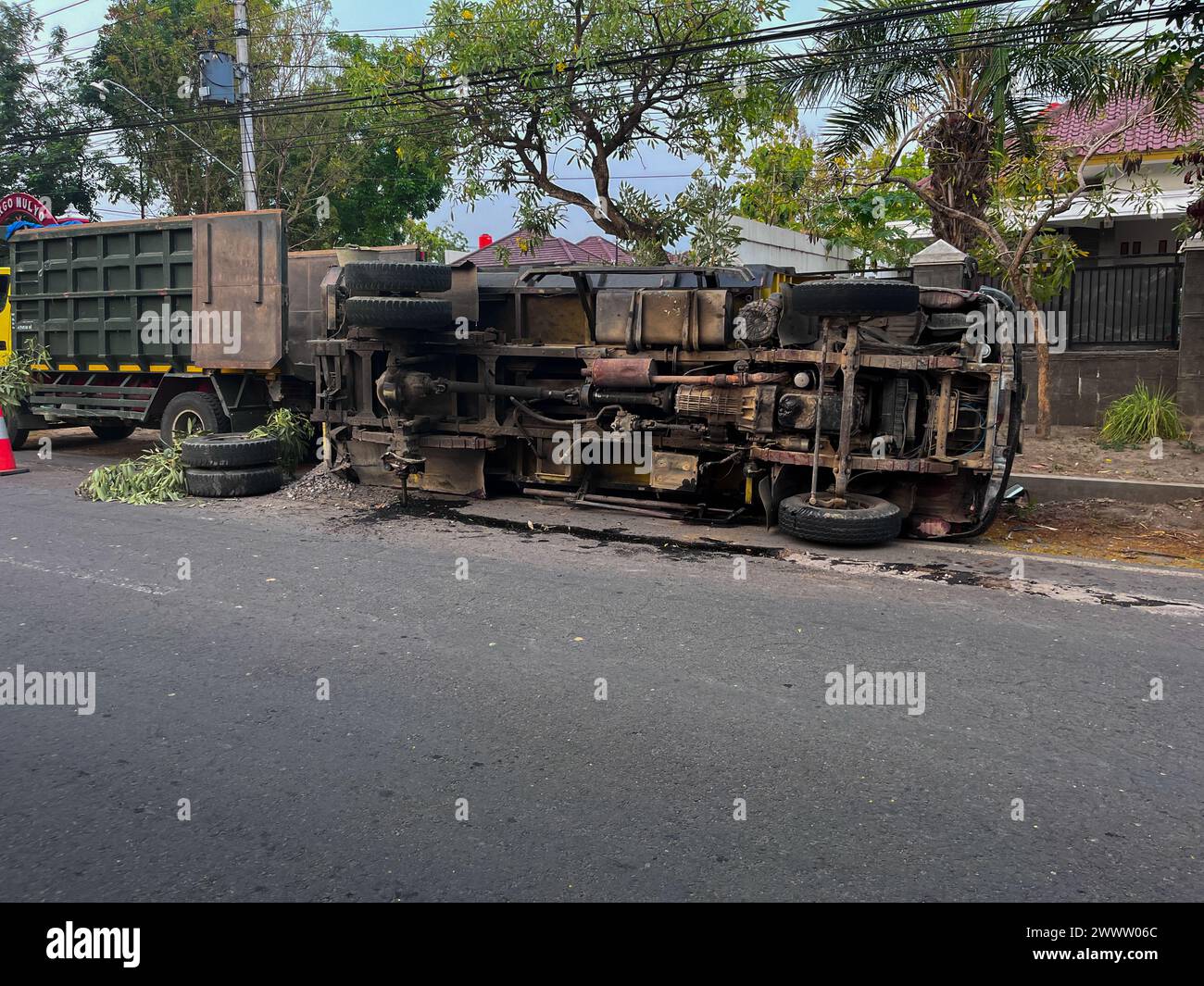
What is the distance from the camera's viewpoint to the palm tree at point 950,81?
1170 cm

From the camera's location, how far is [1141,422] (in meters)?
12.4

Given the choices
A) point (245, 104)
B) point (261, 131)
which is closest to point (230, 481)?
point (245, 104)

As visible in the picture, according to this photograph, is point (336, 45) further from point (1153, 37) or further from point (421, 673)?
point (421, 673)

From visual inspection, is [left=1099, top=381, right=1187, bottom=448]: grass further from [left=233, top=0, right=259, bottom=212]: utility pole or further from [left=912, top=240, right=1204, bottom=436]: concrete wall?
[left=233, top=0, right=259, bottom=212]: utility pole

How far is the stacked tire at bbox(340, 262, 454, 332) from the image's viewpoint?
932cm

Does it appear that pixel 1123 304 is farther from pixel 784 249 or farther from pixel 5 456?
pixel 5 456

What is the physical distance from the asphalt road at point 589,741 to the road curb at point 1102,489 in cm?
328

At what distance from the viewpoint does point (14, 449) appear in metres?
15.0

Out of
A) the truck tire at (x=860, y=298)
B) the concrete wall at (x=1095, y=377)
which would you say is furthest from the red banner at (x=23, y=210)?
the concrete wall at (x=1095, y=377)

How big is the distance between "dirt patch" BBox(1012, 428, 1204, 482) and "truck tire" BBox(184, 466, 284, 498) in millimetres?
7840

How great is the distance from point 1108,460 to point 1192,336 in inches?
122

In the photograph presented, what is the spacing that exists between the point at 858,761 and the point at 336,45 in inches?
1067

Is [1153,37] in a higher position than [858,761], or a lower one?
higher
